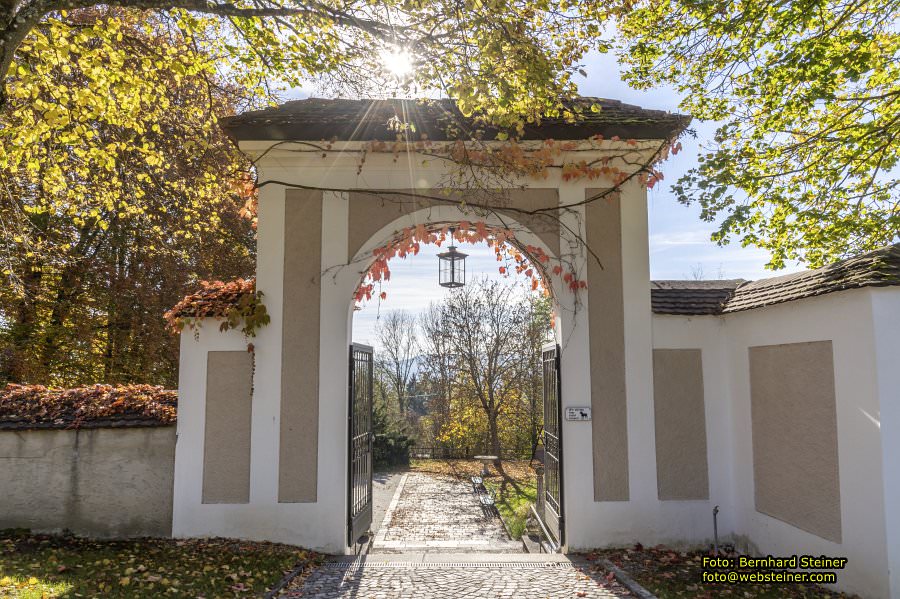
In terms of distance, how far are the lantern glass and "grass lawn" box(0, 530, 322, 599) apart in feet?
13.7

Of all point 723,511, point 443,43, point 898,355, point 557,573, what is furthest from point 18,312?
point 898,355

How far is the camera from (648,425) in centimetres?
650

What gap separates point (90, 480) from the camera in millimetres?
6543

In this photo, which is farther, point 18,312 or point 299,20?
point 18,312

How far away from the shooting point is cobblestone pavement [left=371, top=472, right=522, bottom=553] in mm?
7949

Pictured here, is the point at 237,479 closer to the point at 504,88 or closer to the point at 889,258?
the point at 504,88

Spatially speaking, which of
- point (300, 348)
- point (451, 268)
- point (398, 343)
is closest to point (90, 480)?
point (300, 348)

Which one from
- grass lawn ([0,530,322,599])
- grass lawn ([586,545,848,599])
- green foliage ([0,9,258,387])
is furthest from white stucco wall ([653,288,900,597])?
green foliage ([0,9,258,387])

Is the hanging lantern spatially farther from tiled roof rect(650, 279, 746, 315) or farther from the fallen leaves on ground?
the fallen leaves on ground

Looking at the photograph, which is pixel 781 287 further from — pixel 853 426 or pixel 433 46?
pixel 433 46

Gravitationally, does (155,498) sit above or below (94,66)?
below

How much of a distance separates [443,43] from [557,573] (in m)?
5.48

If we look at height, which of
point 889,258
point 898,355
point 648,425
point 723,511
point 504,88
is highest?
point 504,88

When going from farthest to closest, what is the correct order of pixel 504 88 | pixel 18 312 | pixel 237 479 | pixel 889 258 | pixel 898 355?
pixel 18 312 → pixel 237 479 → pixel 504 88 → pixel 889 258 → pixel 898 355
